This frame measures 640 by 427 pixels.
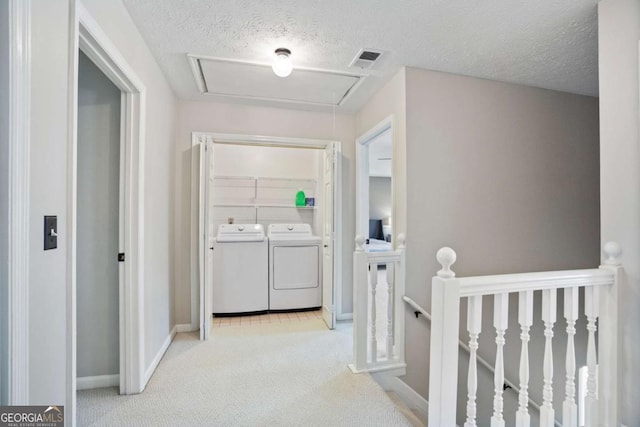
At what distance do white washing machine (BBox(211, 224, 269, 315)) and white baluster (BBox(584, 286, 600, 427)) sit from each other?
2.92 m

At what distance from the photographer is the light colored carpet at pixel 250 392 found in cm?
170

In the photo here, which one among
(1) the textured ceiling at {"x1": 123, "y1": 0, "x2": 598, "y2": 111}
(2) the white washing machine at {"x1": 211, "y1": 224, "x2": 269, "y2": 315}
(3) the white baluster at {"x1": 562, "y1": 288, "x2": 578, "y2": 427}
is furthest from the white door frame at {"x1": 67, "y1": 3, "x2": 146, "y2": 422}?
(3) the white baluster at {"x1": 562, "y1": 288, "x2": 578, "y2": 427}

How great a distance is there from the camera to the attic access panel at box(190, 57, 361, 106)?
2396mm

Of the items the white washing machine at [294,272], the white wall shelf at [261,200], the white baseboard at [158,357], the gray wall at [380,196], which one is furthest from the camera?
the gray wall at [380,196]

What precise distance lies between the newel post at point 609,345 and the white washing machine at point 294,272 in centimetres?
267

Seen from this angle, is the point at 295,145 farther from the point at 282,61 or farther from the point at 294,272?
the point at 294,272

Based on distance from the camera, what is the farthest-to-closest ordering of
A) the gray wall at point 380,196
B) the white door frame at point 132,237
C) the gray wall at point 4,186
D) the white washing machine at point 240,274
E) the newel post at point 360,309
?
the gray wall at point 380,196
the white washing machine at point 240,274
the newel post at point 360,309
the white door frame at point 132,237
the gray wall at point 4,186

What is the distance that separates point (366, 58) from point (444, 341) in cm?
203

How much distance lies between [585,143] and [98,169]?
4.25 meters

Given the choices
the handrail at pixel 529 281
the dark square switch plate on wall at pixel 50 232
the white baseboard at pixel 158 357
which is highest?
the dark square switch plate on wall at pixel 50 232

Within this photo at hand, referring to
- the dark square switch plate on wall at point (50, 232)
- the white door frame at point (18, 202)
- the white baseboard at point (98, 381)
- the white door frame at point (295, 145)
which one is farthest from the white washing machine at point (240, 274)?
the white door frame at point (18, 202)

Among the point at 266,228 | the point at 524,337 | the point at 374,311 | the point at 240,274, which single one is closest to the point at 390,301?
the point at 374,311

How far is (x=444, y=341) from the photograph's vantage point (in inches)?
48.0

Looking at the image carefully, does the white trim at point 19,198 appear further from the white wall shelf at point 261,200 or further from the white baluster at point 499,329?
the white wall shelf at point 261,200
